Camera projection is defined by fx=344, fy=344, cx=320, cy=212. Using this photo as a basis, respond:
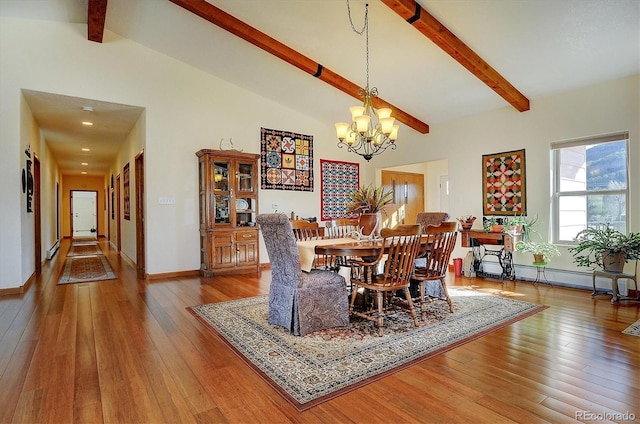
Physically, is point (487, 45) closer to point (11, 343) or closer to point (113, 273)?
point (11, 343)

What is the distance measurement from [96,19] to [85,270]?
409 centimetres

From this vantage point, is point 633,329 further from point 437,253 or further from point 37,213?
point 37,213

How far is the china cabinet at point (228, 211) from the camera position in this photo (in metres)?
5.35

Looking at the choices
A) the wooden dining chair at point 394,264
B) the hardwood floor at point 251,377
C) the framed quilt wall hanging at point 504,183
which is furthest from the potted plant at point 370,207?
the framed quilt wall hanging at point 504,183

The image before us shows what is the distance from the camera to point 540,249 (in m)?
4.73

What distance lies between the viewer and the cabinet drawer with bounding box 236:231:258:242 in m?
5.59

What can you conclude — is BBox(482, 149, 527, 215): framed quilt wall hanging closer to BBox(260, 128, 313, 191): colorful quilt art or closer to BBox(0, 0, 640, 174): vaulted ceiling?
BBox(0, 0, 640, 174): vaulted ceiling

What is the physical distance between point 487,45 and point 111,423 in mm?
4607

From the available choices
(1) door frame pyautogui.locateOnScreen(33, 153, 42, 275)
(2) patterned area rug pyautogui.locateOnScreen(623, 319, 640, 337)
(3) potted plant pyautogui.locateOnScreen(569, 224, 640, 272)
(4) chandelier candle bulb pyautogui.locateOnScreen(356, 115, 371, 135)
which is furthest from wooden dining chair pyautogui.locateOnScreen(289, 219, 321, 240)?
(1) door frame pyautogui.locateOnScreen(33, 153, 42, 275)

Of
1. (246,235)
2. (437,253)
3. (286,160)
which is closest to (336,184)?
(286,160)

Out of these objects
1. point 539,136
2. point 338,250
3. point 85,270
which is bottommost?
point 85,270

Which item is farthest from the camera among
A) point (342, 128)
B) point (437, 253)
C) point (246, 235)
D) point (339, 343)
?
point (246, 235)

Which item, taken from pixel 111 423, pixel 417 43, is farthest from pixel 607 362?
pixel 417 43

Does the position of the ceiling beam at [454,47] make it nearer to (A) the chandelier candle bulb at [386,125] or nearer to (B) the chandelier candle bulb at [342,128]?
(A) the chandelier candle bulb at [386,125]
